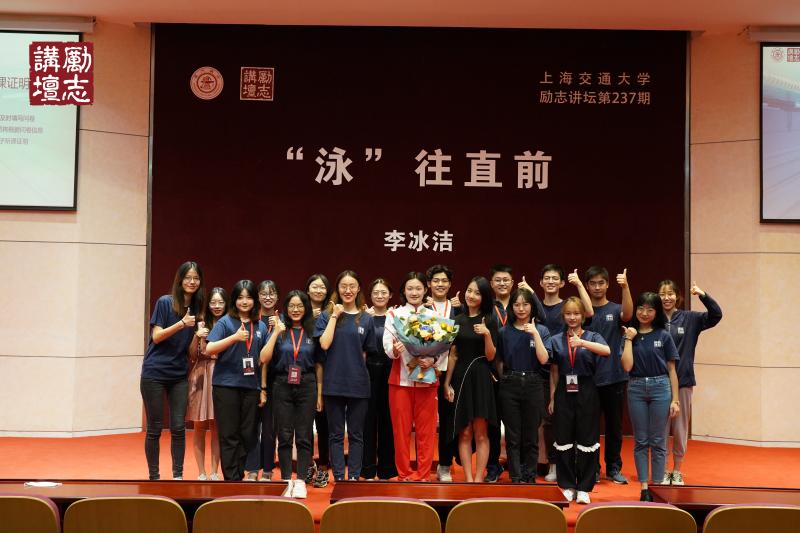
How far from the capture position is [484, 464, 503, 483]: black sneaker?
4996mm

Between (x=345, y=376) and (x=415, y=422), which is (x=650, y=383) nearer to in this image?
(x=415, y=422)

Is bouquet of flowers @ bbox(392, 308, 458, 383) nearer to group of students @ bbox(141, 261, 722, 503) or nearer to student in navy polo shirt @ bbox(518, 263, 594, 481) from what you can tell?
group of students @ bbox(141, 261, 722, 503)

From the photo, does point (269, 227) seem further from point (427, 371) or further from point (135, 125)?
point (427, 371)

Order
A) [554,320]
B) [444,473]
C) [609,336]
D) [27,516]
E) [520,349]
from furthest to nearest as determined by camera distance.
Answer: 1. [609,336]
2. [554,320]
3. [444,473]
4. [520,349]
5. [27,516]

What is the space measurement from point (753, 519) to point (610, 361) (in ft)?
9.43

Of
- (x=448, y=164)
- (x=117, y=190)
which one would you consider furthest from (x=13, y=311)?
(x=448, y=164)

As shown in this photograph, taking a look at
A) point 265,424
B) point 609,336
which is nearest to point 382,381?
point 265,424

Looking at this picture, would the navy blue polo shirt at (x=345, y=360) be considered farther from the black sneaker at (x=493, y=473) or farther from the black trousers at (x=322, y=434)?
the black sneaker at (x=493, y=473)

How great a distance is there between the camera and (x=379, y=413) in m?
5.00

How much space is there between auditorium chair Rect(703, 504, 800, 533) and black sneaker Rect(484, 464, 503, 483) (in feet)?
8.53

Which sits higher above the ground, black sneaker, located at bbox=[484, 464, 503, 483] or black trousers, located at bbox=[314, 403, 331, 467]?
black trousers, located at bbox=[314, 403, 331, 467]

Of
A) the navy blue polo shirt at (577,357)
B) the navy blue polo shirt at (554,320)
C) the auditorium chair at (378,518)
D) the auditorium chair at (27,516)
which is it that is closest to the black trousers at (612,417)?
the navy blue polo shirt at (554,320)

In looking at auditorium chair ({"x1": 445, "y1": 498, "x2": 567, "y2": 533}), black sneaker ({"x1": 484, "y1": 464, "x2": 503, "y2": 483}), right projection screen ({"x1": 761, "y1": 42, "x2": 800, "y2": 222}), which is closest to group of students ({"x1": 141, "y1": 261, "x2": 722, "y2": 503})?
black sneaker ({"x1": 484, "y1": 464, "x2": 503, "y2": 483})

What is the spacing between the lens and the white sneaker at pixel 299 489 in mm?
4406
